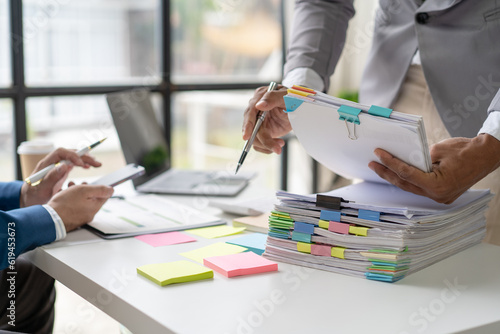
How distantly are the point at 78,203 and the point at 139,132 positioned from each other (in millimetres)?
625

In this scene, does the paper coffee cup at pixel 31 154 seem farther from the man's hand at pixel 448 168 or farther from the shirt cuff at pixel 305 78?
the man's hand at pixel 448 168

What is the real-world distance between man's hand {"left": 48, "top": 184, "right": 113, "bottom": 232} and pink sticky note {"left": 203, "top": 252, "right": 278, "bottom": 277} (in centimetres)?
36

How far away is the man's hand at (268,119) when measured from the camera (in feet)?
3.65

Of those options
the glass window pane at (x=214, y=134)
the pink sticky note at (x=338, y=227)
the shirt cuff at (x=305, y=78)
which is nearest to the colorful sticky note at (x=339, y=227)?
the pink sticky note at (x=338, y=227)

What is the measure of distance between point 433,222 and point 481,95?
0.49 metres

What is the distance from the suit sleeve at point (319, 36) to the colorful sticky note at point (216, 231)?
1.48 ft

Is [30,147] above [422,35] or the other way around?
the other way around

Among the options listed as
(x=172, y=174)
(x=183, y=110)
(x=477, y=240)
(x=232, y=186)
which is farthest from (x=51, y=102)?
(x=477, y=240)

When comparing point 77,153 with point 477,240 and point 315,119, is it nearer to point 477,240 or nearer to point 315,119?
point 315,119

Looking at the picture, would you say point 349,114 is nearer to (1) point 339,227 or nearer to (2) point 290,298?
(1) point 339,227

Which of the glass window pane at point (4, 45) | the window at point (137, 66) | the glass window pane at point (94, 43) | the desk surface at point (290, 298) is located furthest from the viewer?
the glass window pane at point (94, 43)

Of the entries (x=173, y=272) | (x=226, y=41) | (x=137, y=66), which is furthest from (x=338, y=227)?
(x=226, y=41)

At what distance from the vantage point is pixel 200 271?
36.7 inches

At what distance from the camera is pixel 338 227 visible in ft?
3.12
